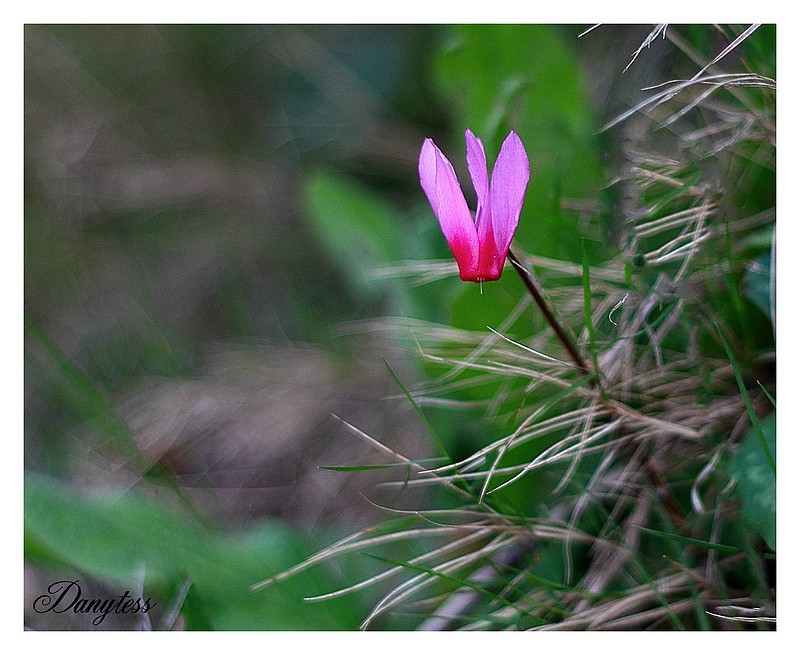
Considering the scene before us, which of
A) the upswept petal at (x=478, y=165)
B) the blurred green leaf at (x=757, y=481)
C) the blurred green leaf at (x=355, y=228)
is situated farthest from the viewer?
the blurred green leaf at (x=355, y=228)

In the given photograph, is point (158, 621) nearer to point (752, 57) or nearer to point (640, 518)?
point (640, 518)

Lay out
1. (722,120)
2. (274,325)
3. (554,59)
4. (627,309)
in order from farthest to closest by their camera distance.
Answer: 1. (274,325)
2. (554,59)
3. (722,120)
4. (627,309)

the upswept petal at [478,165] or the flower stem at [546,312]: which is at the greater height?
the upswept petal at [478,165]

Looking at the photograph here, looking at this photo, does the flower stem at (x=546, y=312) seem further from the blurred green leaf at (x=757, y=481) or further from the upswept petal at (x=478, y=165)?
the blurred green leaf at (x=757, y=481)

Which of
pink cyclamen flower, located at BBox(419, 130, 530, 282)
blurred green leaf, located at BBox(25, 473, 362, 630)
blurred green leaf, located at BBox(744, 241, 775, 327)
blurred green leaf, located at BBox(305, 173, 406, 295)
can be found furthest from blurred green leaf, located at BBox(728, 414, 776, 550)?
blurred green leaf, located at BBox(305, 173, 406, 295)

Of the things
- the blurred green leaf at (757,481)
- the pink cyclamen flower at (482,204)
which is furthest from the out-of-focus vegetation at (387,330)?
the pink cyclamen flower at (482,204)

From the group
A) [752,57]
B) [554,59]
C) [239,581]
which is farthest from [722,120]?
[239,581]
